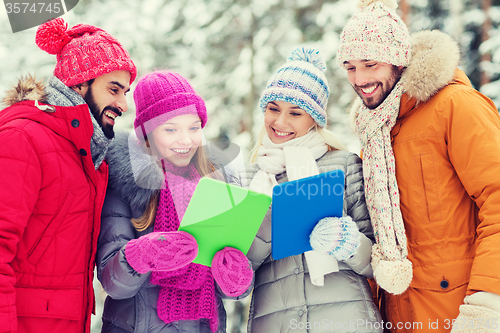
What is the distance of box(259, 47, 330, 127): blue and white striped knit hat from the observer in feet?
7.84

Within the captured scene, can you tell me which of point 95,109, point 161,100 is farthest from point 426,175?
point 95,109

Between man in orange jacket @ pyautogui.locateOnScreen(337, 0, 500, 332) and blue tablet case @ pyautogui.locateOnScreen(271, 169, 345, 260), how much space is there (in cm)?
44

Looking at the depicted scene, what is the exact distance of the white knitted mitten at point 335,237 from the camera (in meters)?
1.79

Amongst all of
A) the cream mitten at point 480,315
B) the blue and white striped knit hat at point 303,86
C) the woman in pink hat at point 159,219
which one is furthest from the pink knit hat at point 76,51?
the cream mitten at point 480,315

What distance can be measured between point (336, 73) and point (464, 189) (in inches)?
241

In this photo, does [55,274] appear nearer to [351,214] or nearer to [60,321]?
[60,321]

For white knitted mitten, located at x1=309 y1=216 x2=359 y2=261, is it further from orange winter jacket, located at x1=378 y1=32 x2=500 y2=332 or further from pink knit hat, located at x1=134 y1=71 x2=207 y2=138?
pink knit hat, located at x1=134 y1=71 x2=207 y2=138

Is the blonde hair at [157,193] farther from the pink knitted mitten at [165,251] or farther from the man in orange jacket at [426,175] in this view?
the man in orange jacket at [426,175]

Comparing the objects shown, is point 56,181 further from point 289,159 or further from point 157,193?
point 289,159

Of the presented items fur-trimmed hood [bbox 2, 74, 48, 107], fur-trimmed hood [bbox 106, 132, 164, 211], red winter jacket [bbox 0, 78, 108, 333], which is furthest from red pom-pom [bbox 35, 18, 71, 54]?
fur-trimmed hood [bbox 106, 132, 164, 211]

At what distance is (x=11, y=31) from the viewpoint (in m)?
6.66

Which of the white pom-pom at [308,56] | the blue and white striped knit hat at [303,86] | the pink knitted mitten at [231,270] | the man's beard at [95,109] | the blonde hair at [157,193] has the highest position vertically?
the white pom-pom at [308,56]

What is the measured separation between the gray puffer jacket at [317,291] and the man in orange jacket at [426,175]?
11 cm

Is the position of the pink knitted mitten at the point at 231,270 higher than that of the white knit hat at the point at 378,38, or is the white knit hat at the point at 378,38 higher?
the white knit hat at the point at 378,38
